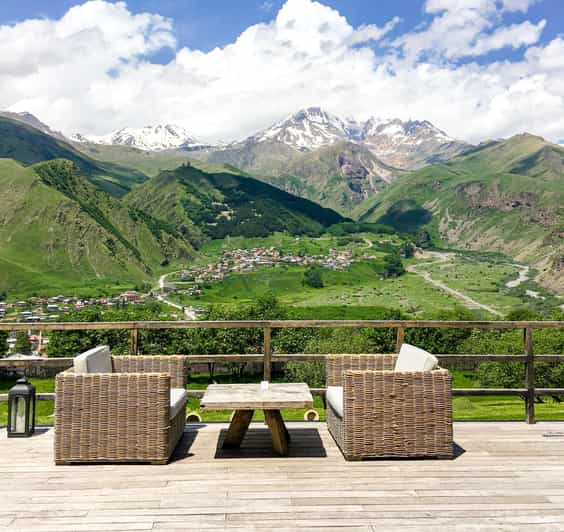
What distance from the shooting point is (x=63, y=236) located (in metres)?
138

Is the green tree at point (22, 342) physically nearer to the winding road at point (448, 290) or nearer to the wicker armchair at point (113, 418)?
the wicker armchair at point (113, 418)

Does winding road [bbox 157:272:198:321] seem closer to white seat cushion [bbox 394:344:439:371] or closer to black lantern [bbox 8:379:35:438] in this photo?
black lantern [bbox 8:379:35:438]

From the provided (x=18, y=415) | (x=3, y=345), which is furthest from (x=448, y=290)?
(x=18, y=415)

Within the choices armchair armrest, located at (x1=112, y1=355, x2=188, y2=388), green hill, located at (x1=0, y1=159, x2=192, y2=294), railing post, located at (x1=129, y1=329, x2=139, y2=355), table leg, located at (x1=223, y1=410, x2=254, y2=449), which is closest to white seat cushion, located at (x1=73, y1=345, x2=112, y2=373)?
armchair armrest, located at (x1=112, y1=355, x2=188, y2=388)

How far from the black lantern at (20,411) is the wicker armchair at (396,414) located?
3465mm

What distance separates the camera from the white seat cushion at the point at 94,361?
17.5 ft

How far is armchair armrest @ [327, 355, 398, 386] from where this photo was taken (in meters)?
6.40

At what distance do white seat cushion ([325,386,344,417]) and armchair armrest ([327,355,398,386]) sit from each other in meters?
0.19

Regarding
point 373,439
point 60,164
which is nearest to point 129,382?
point 373,439

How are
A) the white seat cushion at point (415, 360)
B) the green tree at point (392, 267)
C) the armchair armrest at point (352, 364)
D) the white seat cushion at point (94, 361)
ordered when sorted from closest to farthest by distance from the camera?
the white seat cushion at point (94, 361) < the white seat cushion at point (415, 360) < the armchair armrest at point (352, 364) < the green tree at point (392, 267)

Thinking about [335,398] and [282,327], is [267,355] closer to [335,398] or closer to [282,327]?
[282,327]

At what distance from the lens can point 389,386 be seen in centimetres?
523

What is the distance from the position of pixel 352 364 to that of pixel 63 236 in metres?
143

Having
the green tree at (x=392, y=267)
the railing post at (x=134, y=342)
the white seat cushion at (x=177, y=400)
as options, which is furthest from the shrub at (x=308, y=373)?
the green tree at (x=392, y=267)
